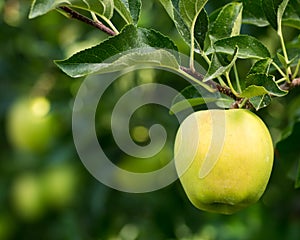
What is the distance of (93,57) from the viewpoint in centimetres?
77

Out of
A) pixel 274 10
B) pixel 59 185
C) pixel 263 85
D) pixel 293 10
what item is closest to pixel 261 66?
pixel 263 85

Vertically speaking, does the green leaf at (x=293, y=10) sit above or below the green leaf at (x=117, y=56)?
below

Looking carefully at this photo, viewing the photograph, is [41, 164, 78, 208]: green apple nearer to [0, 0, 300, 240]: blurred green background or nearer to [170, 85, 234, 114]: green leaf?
[0, 0, 300, 240]: blurred green background

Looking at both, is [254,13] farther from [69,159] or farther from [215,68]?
[69,159]

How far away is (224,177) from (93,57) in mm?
218

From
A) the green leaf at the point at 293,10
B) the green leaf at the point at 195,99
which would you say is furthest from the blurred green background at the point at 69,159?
the green leaf at the point at 195,99

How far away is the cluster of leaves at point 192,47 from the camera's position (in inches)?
30.1

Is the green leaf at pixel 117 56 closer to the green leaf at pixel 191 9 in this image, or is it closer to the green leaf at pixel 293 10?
the green leaf at pixel 191 9

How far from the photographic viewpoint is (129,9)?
0.84 m

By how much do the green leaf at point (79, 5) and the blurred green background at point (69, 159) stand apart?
74 cm

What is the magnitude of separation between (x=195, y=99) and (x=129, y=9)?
151 millimetres

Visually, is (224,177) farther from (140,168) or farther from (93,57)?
(140,168)

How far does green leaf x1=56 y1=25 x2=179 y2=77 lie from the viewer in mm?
752

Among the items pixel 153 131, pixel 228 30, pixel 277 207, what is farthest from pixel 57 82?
pixel 228 30
